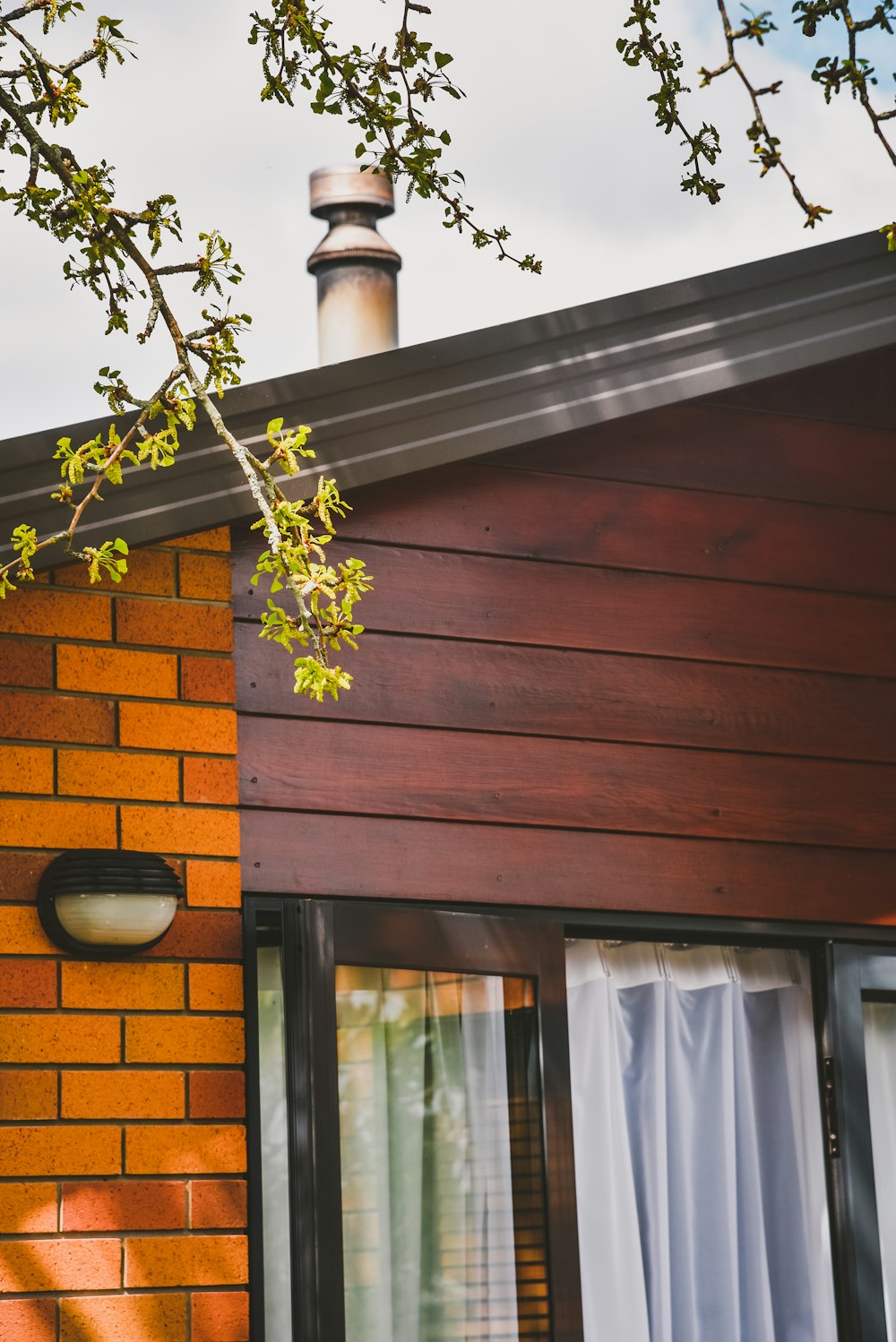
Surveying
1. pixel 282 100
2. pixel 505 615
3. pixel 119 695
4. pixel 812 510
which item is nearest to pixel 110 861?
pixel 119 695

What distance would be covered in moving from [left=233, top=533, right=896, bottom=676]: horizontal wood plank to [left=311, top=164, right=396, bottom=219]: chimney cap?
3084 millimetres

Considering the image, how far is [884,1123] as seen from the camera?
378 cm

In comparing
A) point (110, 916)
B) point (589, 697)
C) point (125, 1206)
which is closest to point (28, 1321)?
point (125, 1206)

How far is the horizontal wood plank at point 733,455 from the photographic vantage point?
12.4 feet

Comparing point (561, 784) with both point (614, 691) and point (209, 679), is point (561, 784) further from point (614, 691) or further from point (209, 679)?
point (209, 679)

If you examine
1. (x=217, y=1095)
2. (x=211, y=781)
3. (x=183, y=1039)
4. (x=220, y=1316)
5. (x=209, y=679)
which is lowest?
(x=220, y=1316)

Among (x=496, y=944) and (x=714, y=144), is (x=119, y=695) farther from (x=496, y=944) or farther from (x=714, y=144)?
(x=714, y=144)

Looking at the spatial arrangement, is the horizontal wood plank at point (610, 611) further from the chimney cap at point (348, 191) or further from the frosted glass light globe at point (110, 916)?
the chimney cap at point (348, 191)

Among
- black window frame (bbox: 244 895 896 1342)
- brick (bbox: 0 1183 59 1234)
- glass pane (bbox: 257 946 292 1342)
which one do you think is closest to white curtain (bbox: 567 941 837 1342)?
black window frame (bbox: 244 895 896 1342)

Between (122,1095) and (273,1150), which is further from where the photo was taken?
(273,1150)

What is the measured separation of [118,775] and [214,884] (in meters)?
0.28

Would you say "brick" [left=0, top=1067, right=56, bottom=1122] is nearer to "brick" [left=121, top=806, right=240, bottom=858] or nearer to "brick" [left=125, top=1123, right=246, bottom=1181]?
"brick" [left=125, top=1123, right=246, bottom=1181]

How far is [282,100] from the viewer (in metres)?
2.01

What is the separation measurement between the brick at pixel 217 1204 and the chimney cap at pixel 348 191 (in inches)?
167
